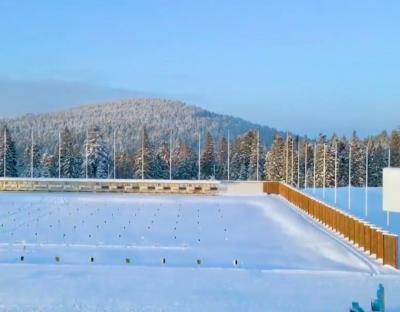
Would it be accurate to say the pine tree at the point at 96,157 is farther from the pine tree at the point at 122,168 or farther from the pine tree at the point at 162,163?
the pine tree at the point at 122,168

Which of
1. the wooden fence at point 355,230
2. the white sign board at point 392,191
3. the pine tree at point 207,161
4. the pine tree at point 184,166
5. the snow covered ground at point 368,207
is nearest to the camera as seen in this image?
the white sign board at point 392,191

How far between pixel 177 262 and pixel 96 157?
1437 inches

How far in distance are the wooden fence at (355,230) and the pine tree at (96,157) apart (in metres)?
25.5

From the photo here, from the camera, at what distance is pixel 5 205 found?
997 inches

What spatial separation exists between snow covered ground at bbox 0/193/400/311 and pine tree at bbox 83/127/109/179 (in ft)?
76.9

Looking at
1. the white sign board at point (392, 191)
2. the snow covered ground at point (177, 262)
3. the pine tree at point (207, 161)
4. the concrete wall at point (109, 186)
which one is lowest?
the snow covered ground at point (177, 262)

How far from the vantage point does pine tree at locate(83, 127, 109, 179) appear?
159 feet

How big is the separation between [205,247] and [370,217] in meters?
9.84

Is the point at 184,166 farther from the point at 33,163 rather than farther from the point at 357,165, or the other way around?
the point at 357,165

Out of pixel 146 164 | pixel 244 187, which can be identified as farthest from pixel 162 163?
pixel 244 187

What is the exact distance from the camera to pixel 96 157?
4859 centimetres

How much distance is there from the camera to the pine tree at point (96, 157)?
159 feet

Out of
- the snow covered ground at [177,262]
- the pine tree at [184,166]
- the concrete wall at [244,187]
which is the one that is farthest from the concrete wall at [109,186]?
the pine tree at [184,166]

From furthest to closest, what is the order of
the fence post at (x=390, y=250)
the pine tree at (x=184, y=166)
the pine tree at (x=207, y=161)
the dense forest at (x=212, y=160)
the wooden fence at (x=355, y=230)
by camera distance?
the pine tree at (x=207, y=161) < the pine tree at (x=184, y=166) < the dense forest at (x=212, y=160) < the wooden fence at (x=355, y=230) < the fence post at (x=390, y=250)
